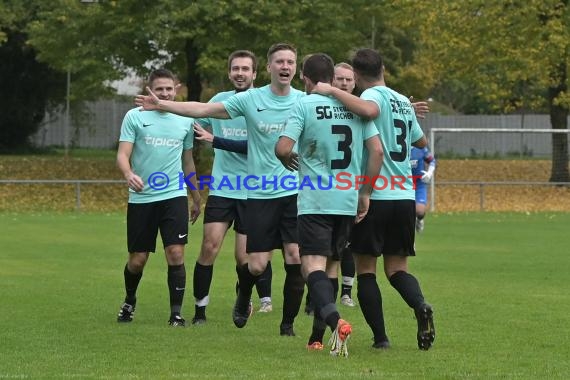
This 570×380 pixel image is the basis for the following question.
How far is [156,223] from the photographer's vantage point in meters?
10.5

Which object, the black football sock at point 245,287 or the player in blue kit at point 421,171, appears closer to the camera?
the black football sock at point 245,287

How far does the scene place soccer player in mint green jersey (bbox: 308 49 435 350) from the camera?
8531 mm

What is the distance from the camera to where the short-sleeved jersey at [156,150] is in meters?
10.4

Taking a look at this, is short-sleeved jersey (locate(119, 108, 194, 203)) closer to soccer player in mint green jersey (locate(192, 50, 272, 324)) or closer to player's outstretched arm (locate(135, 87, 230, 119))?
soccer player in mint green jersey (locate(192, 50, 272, 324))

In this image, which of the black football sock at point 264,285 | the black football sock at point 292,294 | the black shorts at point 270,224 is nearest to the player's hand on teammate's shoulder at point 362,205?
the black football sock at point 292,294

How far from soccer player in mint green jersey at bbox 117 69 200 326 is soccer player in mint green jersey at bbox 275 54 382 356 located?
83.8 inches

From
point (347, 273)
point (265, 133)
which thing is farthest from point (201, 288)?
point (347, 273)

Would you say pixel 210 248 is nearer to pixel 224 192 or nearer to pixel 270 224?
pixel 224 192

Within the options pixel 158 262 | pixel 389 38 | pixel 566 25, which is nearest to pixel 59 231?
pixel 158 262

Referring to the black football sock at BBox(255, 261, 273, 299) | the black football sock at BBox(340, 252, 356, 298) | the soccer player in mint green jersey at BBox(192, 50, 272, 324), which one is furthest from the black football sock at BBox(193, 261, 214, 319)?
the black football sock at BBox(340, 252, 356, 298)

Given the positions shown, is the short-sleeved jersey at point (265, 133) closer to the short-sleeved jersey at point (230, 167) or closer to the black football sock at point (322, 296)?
the short-sleeved jersey at point (230, 167)

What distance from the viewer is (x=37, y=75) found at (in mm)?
48000

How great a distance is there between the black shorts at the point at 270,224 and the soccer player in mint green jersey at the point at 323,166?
1107 mm

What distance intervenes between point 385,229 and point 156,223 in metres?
2.63
